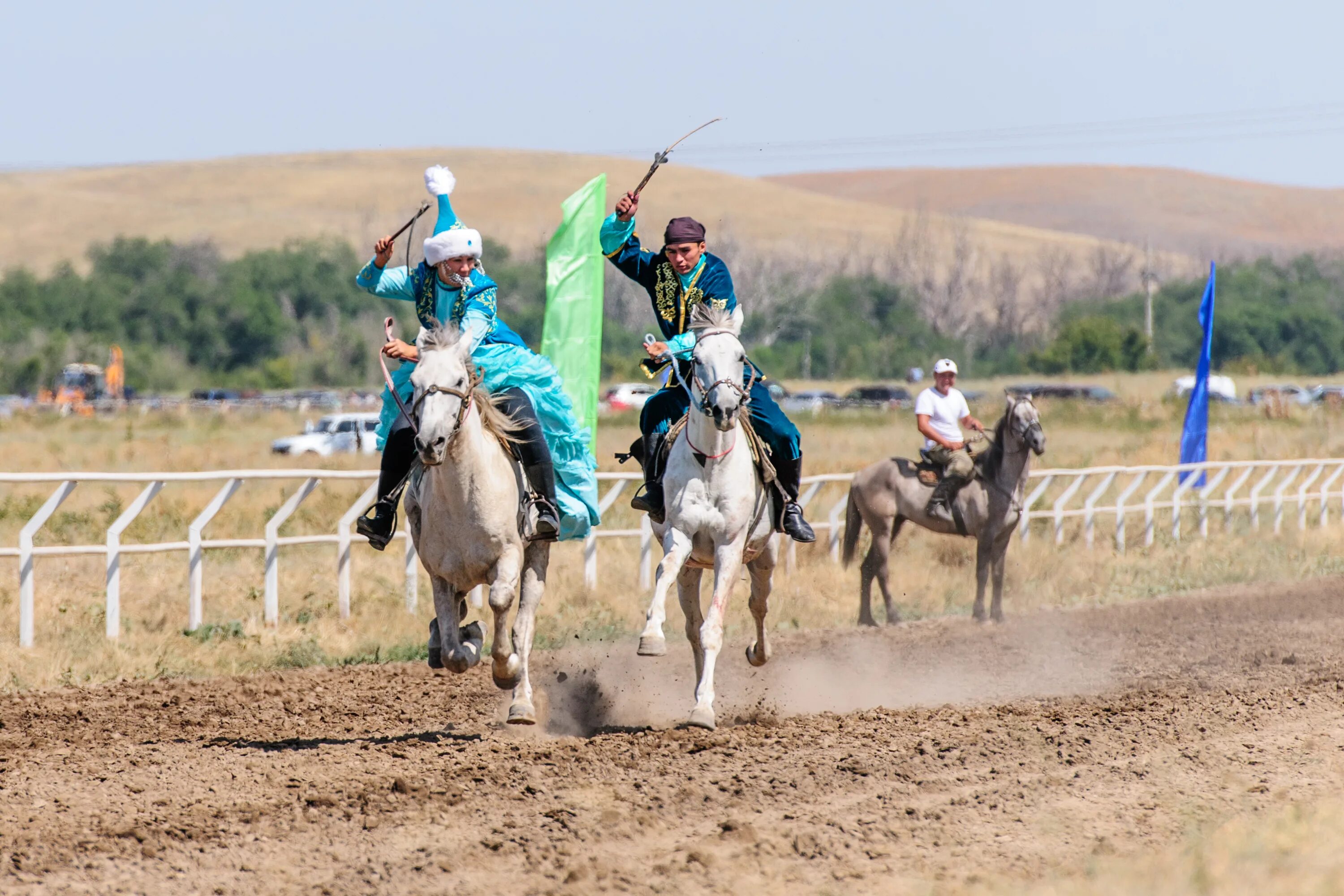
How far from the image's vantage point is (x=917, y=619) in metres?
15.6

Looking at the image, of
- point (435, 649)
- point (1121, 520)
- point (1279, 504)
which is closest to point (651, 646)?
point (435, 649)

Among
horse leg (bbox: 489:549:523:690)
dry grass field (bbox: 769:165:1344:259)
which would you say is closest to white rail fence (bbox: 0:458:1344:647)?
horse leg (bbox: 489:549:523:690)

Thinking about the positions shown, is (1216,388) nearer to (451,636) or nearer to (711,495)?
(711,495)

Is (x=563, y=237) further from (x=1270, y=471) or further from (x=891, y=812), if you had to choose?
(x=1270, y=471)

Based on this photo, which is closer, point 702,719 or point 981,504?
point 702,719

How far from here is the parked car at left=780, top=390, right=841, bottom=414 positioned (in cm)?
5284

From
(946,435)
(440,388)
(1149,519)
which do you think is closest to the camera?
(440,388)

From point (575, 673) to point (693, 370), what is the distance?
10.1 feet

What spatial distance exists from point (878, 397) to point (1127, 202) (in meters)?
127

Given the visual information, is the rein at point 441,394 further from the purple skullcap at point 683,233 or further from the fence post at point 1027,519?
the fence post at point 1027,519

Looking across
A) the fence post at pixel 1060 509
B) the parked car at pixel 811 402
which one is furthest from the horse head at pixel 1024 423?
the parked car at pixel 811 402

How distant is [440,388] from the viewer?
24.8 feet

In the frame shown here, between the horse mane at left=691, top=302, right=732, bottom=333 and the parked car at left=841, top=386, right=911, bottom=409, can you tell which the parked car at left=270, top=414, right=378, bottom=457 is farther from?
the horse mane at left=691, top=302, right=732, bottom=333

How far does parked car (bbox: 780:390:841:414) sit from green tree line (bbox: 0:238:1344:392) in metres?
11.8
